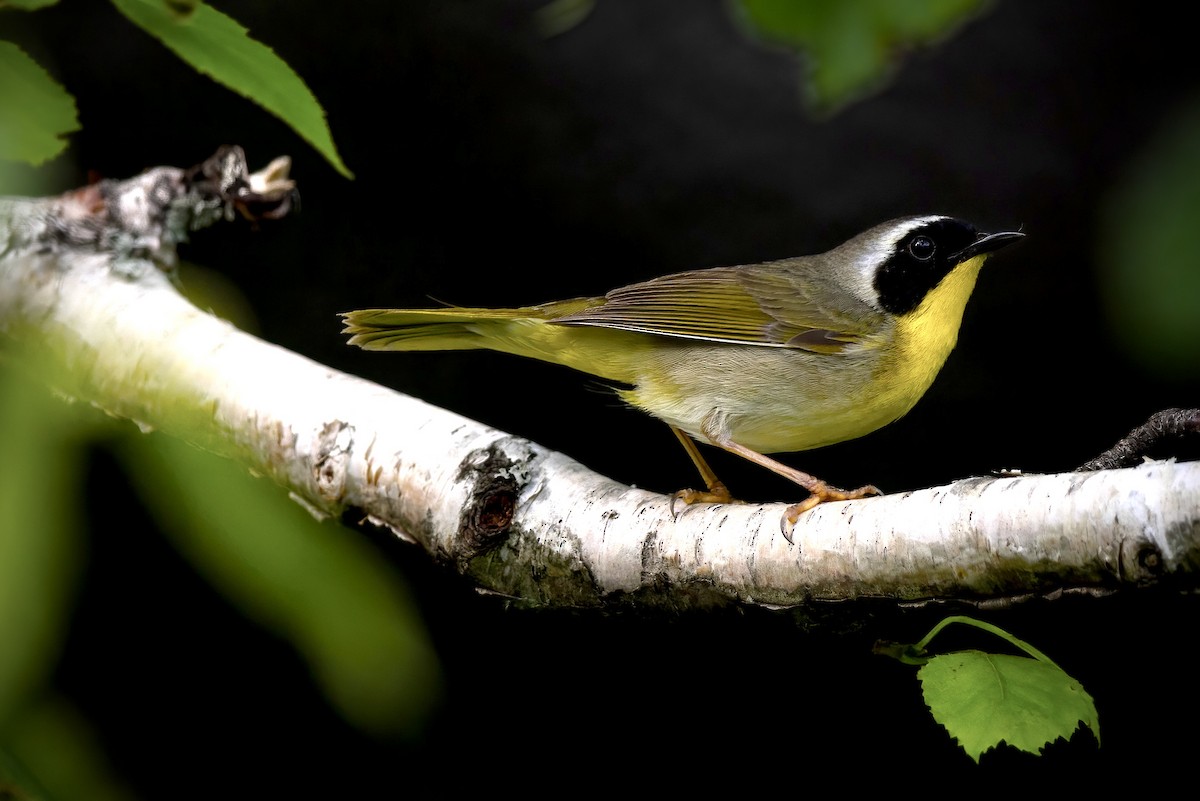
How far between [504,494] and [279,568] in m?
1.20

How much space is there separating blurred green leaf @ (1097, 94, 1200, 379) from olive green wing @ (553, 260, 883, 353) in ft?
5.93

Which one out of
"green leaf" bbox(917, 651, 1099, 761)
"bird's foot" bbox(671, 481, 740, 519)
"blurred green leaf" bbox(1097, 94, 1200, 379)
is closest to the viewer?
"blurred green leaf" bbox(1097, 94, 1200, 379)

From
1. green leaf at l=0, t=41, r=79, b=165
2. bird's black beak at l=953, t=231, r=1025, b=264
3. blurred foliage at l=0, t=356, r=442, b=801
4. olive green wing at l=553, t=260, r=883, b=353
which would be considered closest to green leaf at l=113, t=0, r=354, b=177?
green leaf at l=0, t=41, r=79, b=165

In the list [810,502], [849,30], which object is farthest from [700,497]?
[849,30]

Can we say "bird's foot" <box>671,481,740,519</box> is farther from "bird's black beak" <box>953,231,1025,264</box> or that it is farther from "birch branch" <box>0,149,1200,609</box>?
"bird's black beak" <box>953,231,1025,264</box>

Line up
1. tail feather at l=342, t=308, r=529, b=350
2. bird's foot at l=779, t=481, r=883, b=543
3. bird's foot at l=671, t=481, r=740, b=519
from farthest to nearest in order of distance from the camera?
1. tail feather at l=342, t=308, r=529, b=350
2. bird's foot at l=671, t=481, r=740, b=519
3. bird's foot at l=779, t=481, r=883, b=543

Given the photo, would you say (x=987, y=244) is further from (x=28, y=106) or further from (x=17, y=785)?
(x=17, y=785)

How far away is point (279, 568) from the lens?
31.7 inches

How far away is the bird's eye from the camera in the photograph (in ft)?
8.93

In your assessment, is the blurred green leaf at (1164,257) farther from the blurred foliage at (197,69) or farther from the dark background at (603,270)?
the dark background at (603,270)

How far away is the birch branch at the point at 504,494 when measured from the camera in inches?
50.5

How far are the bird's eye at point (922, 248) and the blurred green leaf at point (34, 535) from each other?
7.76 feet

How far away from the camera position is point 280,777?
372 cm

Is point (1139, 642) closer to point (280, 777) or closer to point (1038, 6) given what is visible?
point (1038, 6)
